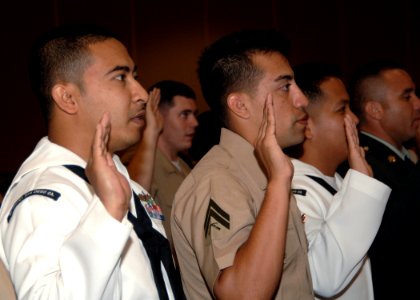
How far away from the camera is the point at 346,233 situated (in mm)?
1670

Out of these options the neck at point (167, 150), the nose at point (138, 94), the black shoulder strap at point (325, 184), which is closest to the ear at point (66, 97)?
the nose at point (138, 94)

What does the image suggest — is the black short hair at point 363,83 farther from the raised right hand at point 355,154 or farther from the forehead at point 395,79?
the raised right hand at point 355,154

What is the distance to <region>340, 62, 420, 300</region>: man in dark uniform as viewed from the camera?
205cm

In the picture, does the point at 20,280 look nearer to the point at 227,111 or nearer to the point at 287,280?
the point at 287,280

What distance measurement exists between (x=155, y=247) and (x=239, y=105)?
0.57 m

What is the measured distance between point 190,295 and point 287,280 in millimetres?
301

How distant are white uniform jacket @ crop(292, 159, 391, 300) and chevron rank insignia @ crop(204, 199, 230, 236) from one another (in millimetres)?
473

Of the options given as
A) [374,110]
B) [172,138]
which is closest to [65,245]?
[374,110]

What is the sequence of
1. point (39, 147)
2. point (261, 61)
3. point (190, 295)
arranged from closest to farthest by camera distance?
point (39, 147)
point (190, 295)
point (261, 61)

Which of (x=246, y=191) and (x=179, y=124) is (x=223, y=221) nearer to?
(x=246, y=191)

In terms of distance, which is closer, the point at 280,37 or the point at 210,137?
the point at 280,37

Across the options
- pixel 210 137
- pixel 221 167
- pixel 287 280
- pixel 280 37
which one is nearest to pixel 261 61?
pixel 280 37

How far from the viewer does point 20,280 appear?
1.10m

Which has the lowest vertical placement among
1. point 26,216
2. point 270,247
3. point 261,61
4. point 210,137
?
point 210,137
